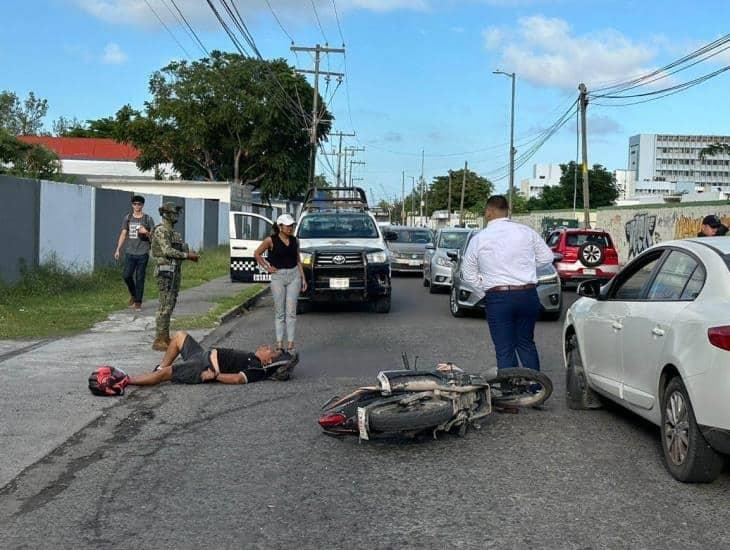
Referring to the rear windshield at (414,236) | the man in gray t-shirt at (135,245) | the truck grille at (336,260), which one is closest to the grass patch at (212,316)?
the man in gray t-shirt at (135,245)

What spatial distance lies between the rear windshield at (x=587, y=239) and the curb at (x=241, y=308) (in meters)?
7.53

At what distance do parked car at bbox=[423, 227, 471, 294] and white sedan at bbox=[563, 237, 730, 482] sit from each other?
11905 mm

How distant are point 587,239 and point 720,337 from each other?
56.9 ft

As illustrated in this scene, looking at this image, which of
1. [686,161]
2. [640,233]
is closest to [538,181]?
[686,161]

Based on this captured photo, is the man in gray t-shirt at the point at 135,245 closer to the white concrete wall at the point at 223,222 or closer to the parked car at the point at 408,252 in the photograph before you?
the parked car at the point at 408,252

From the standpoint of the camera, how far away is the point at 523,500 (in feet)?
17.4

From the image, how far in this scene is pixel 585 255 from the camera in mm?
21625

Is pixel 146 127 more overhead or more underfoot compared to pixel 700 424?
more overhead

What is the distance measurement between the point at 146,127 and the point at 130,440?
169 feet

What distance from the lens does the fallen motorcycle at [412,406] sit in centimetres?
626

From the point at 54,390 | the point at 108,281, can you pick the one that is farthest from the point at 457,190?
the point at 54,390

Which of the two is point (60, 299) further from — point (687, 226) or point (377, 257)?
point (687, 226)

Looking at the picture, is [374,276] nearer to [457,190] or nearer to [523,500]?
[523,500]

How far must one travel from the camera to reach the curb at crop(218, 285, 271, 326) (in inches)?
570
